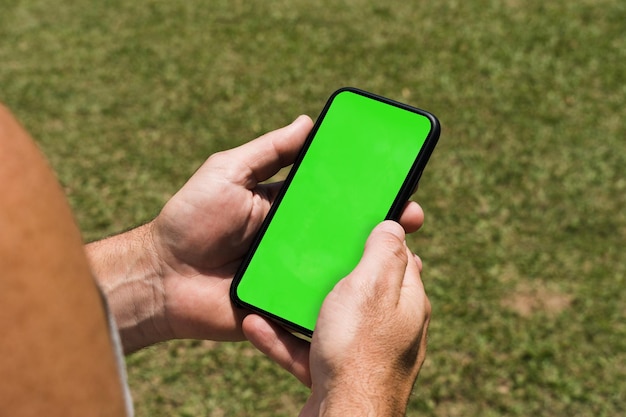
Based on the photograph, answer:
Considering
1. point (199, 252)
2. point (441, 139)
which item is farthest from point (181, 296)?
point (441, 139)

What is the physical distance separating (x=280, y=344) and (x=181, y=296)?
0.47 m

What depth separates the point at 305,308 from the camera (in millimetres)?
2287

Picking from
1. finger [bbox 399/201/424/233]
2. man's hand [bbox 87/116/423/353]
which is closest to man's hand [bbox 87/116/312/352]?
man's hand [bbox 87/116/423/353]

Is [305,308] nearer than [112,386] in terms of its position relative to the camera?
No

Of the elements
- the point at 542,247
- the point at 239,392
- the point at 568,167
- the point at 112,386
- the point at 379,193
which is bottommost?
the point at 239,392

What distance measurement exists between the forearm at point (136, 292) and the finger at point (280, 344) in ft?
1.47

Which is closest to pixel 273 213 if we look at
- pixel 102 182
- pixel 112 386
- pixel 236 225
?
pixel 236 225

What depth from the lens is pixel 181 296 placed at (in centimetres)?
256

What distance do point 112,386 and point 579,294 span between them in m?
3.62

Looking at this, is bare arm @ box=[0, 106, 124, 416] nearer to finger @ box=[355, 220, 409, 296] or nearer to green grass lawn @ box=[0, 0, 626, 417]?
finger @ box=[355, 220, 409, 296]

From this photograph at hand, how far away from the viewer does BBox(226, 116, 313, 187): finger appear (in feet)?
8.25

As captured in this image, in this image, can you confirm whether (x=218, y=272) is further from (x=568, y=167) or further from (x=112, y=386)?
(x=568, y=167)

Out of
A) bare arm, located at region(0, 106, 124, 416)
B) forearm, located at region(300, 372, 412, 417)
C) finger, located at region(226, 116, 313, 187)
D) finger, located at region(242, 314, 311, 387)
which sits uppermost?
bare arm, located at region(0, 106, 124, 416)

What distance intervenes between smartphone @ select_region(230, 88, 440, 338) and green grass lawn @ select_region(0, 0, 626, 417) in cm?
155
